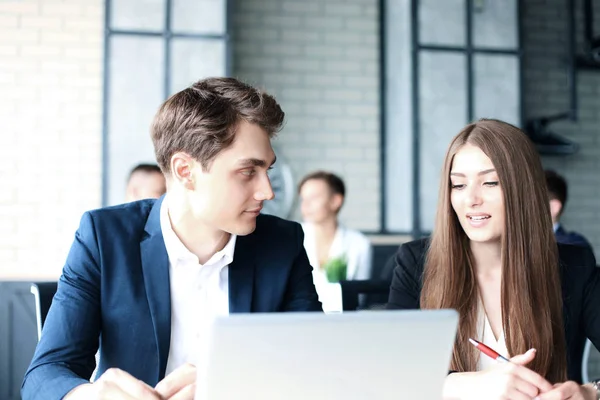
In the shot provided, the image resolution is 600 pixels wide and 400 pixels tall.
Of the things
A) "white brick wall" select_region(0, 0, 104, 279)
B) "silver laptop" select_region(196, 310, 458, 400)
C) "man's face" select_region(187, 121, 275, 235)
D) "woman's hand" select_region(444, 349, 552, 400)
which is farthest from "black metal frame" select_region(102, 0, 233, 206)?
"silver laptop" select_region(196, 310, 458, 400)

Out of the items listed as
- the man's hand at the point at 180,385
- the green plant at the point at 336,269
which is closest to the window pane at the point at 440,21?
the green plant at the point at 336,269

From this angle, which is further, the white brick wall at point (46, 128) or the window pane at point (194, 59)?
the white brick wall at point (46, 128)

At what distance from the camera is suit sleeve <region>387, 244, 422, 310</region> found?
6.75ft

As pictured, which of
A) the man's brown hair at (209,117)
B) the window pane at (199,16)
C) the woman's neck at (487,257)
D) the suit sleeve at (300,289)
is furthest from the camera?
the window pane at (199,16)

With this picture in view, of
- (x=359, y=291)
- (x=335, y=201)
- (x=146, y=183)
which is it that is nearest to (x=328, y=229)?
(x=335, y=201)

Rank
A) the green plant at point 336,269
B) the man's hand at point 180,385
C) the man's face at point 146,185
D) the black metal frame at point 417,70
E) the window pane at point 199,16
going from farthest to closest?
1. the black metal frame at point 417,70
2. the window pane at point 199,16
3. the man's face at point 146,185
4. the green plant at point 336,269
5. the man's hand at point 180,385

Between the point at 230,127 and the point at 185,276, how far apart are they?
1.23ft

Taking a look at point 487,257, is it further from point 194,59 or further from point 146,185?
point 194,59

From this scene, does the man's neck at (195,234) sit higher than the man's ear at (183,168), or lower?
lower

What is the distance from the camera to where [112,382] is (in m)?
1.21

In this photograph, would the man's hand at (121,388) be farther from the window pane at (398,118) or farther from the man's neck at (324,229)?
the window pane at (398,118)

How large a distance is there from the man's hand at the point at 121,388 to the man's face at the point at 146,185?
8.72 feet

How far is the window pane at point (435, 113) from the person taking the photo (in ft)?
17.7

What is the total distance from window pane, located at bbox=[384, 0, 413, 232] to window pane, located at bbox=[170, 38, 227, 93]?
1.47 m
